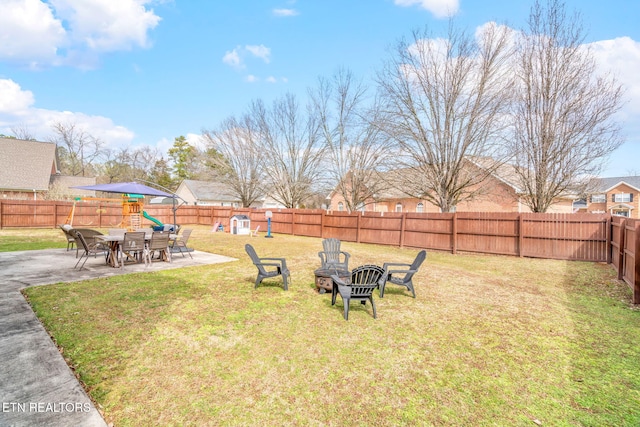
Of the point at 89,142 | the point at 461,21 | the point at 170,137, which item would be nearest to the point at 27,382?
the point at 461,21

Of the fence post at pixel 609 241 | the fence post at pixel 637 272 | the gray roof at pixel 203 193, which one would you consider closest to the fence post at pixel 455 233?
the fence post at pixel 609 241

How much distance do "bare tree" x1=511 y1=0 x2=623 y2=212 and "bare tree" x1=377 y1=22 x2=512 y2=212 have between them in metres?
0.93

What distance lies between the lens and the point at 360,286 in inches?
184

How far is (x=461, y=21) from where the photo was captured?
13609mm

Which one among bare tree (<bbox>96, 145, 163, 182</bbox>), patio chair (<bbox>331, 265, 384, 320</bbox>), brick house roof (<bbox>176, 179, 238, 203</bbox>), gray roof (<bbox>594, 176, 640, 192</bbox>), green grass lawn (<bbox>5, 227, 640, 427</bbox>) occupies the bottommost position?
green grass lawn (<bbox>5, 227, 640, 427</bbox>)

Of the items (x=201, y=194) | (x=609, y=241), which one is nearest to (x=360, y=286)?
(x=609, y=241)

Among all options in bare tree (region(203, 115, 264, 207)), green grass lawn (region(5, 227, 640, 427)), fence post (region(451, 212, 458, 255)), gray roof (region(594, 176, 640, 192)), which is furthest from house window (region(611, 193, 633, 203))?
bare tree (region(203, 115, 264, 207))

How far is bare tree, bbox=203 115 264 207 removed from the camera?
27062mm

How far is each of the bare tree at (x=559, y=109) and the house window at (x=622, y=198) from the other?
35.1 m

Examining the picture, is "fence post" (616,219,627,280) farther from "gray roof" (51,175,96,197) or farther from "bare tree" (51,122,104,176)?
"bare tree" (51,122,104,176)

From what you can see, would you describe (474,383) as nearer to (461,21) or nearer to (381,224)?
(381,224)

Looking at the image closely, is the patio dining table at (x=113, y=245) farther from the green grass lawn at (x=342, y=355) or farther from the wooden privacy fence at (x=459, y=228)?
the wooden privacy fence at (x=459, y=228)

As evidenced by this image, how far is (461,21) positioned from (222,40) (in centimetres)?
1130

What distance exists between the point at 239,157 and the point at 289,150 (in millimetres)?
5428
